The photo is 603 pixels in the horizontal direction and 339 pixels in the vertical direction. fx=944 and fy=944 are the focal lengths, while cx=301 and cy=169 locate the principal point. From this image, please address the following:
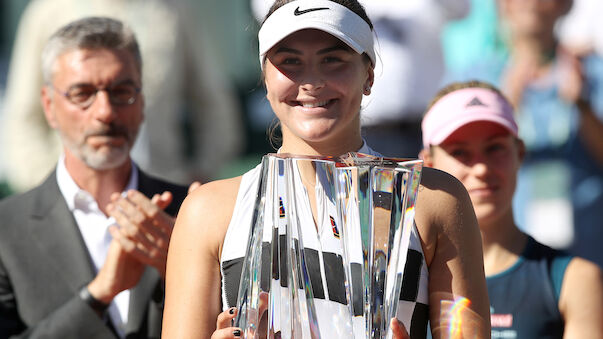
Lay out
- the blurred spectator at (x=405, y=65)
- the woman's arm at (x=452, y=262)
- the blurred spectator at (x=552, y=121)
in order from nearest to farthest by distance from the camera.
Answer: the woman's arm at (x=452, y=262) < the blurred spectator at (x=552, y=121) < the blurred spectator at (x=405, y=65)

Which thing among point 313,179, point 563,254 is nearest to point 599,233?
point 563,254

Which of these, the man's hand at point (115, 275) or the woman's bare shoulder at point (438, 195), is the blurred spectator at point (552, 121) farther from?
the woman's bare shoulder at point (438, 195)

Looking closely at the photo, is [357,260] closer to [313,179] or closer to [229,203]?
[313,179]

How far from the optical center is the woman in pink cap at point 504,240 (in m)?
2.97

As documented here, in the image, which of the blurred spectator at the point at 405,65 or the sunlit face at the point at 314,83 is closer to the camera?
the sunlit face at the point at 314,83

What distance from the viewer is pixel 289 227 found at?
2066 millimetres

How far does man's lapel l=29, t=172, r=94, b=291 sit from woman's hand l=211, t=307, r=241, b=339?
4.33 feet

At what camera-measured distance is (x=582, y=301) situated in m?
2.95

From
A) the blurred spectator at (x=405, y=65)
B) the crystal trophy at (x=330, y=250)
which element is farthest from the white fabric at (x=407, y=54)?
the crystal trophy at (x=330, y=250)

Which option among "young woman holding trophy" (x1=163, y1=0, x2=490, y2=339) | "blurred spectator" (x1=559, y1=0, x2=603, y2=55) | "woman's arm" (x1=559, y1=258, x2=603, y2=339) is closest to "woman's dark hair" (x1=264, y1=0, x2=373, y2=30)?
"young woman holding trophy" (x1=163, y1=0, x2=490, y2=339)

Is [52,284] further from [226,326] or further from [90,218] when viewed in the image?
[226,326]

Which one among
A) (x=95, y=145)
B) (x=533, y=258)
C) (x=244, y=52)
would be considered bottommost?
(x=533, y=258)

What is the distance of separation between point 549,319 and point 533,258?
0.77 ft

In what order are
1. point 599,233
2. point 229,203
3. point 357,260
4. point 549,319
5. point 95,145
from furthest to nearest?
point 599,233, point 95,145, point 549,319, point 229,203, point 357,260
